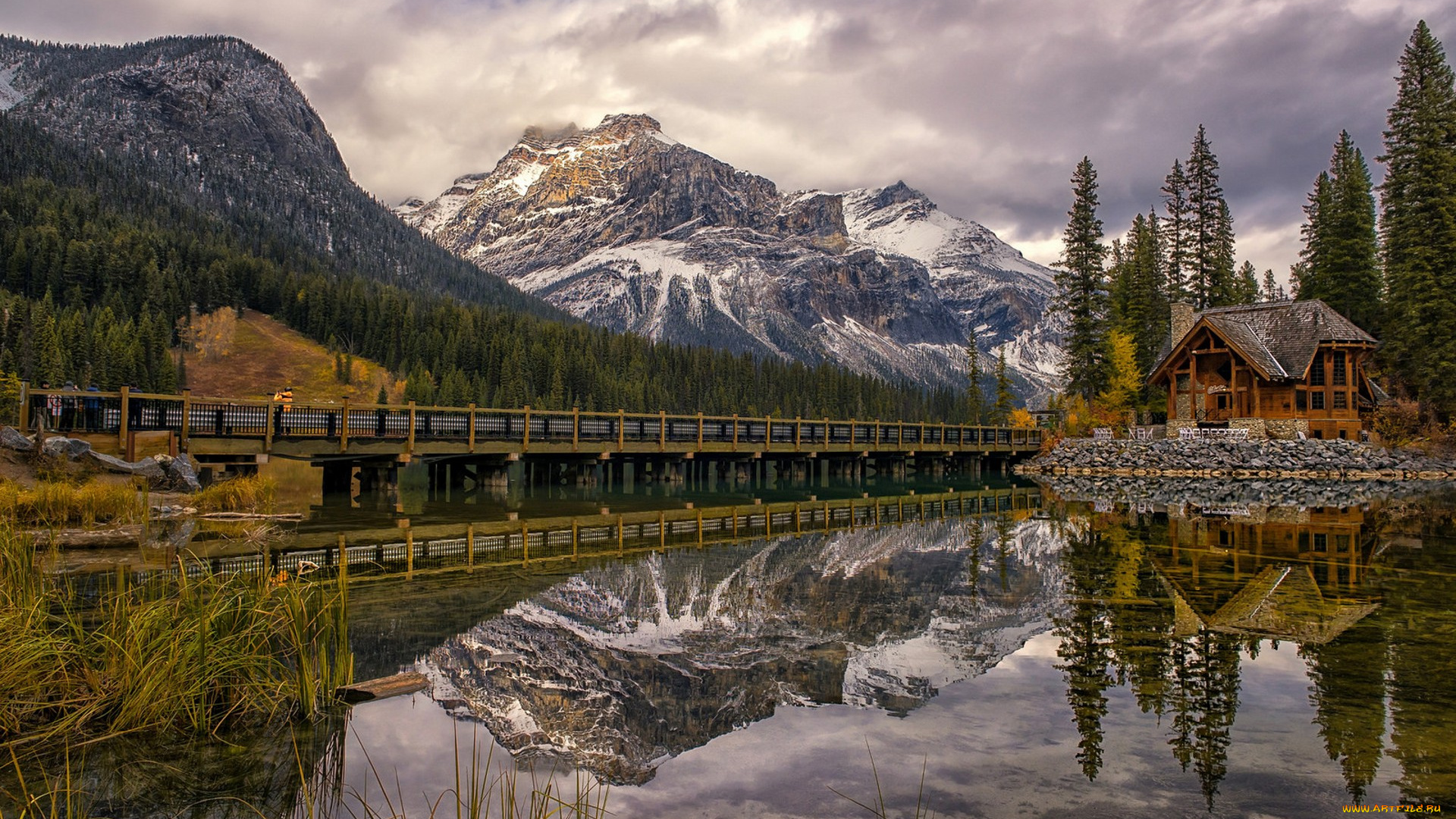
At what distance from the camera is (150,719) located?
22.0ft

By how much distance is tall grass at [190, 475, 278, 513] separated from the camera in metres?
23.0

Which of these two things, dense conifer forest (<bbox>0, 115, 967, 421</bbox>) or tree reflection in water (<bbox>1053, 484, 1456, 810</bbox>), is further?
dense conifer forest (<bbox>0, 115, 967, 421</bbox>)

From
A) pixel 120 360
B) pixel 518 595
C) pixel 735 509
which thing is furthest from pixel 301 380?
pixel 518 595

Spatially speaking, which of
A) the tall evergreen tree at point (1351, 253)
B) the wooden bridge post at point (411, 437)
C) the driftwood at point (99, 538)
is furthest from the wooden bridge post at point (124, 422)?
the tall evergreen tree at point (1351, 253)

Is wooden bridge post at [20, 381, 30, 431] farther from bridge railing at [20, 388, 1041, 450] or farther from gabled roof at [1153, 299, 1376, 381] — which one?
gabled roof at [1153, 299, 1376, 381]

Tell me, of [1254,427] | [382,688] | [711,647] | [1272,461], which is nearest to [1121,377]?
[1254,427]

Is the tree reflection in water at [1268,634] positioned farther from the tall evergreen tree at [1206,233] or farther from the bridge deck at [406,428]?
the tall evergreen tree at [1206,233]

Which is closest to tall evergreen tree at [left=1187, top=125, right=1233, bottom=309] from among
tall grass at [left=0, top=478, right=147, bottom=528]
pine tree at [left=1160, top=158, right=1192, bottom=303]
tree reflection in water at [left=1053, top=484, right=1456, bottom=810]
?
pine tree at [left=1160, top=158, right=1192, bottom=303]

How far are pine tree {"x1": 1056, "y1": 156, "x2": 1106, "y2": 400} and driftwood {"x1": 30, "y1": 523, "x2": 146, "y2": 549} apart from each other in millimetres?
53648

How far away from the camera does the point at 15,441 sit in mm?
20359

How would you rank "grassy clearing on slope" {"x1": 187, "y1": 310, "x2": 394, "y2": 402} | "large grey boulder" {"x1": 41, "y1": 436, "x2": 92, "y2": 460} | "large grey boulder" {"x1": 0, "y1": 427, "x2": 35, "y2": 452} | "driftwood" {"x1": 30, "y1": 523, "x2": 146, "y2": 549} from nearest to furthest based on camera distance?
"driftwood" {"x1": 30, "y1": 523, "x2": 146, "y2": 549} < "large grey boulder" {"x1": 0, "y1": 427, "x2": 35, "y2": 452} < "large grey boulder" {"x1": 41, "y1": 436, "x2": 92, "y2": 460} < "grassy clearing on slope" {"x1": 187, "y1": 310, "x2": 394, "y2": 402}

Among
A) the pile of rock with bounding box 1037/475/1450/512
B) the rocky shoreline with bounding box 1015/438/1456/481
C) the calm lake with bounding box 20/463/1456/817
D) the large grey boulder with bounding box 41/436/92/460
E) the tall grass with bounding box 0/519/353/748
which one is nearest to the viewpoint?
the calm lake with bounding box 20/463/1456/817

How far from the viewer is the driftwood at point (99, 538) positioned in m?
15.5

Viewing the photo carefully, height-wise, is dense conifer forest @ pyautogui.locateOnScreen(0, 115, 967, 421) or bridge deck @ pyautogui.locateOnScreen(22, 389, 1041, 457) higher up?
dense conifer forest @ pyautogui.locateOnScreen(0, 115, 967, 421)
